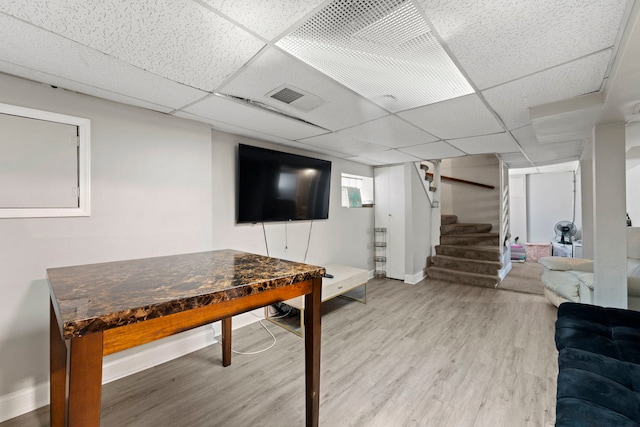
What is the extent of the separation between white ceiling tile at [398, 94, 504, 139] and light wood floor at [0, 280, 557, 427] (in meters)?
2.00

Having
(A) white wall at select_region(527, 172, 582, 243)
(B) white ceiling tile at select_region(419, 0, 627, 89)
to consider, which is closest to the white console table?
(B) white ceiling tile at select_region(419, 0, 627, 89)

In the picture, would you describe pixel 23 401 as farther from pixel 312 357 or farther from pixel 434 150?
pixel 434 150

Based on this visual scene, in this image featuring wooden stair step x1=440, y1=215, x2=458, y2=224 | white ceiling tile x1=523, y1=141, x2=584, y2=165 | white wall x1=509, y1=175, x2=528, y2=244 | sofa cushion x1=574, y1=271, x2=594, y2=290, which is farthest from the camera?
white wall x1=509, y1=175, x2=528, y2=244

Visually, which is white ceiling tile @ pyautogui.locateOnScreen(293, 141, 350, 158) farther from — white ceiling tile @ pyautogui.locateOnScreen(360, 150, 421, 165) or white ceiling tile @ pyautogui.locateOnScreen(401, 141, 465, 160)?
white ceiling tile @ pyautogui.locateOnScreen(401, 141, 465, 160)

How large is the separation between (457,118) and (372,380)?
7.17 ft

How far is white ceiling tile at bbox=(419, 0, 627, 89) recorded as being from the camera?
1.04 m

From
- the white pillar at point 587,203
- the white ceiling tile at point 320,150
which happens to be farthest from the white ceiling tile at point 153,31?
the white pillar at point 587,203

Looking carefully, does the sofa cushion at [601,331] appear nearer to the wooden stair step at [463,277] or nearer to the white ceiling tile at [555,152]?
the white ceiling tile at [555,152]

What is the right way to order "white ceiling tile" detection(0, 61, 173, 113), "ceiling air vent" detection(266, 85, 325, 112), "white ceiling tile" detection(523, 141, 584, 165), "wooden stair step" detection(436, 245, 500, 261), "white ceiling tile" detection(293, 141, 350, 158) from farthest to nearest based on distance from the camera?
"wooden stair step" detection(436, 245, 500, 261) < "white ceiling tile" detection(293, 141, 350, 158) < "white ceiling tile" detection(523, 141, 584, 165) < "ceiling air vent" detection(266, 85, 325, 112) < "white ceiling tile" detection(0, 61, 173, 113)

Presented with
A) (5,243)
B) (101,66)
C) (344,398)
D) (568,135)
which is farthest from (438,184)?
(5,243)

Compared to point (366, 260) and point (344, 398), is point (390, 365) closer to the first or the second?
point (344, 398)

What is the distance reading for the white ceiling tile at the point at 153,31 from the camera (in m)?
1.07

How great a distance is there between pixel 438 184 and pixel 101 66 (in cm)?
502

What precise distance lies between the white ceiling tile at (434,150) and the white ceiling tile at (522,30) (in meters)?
1.73
